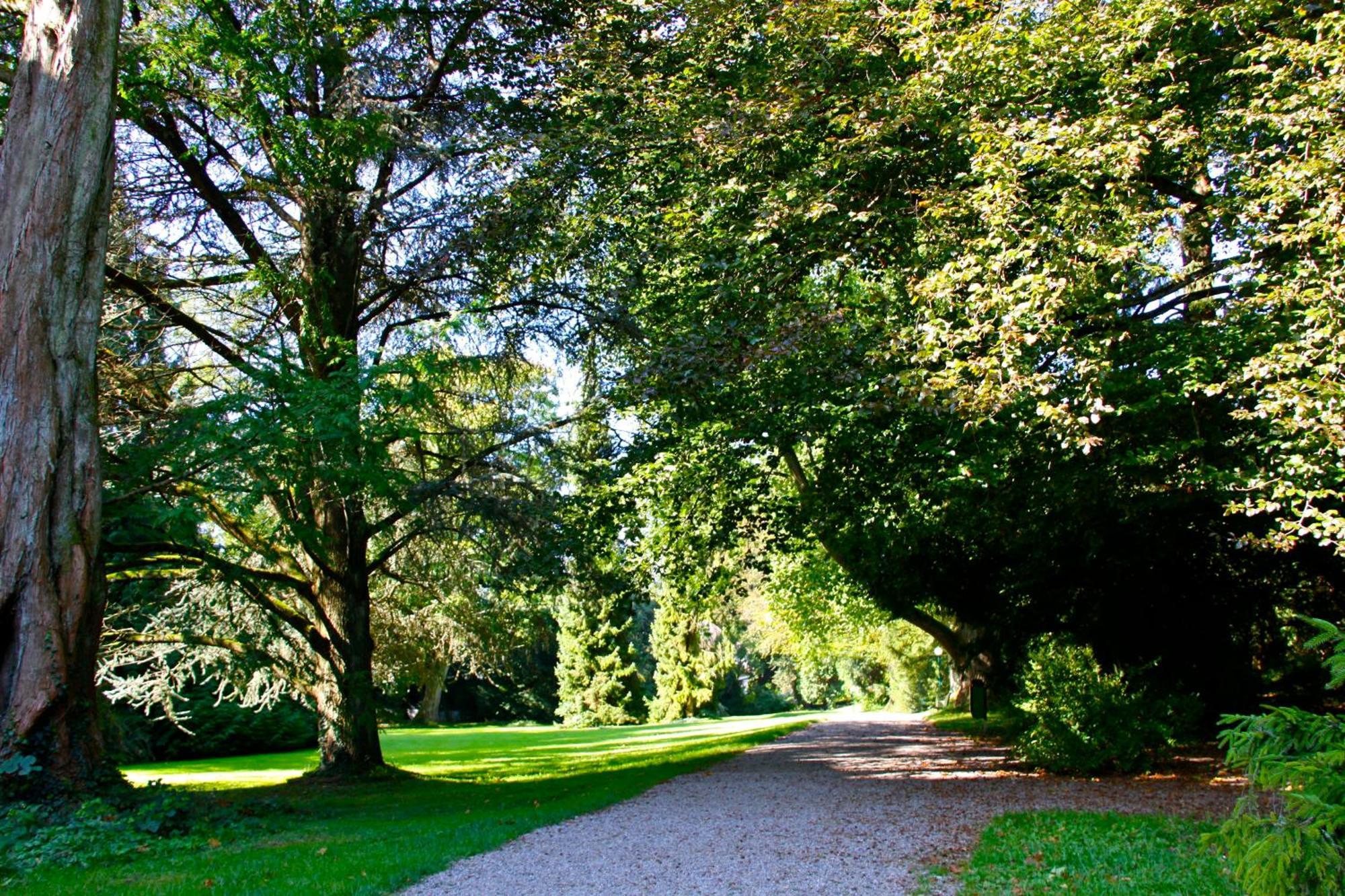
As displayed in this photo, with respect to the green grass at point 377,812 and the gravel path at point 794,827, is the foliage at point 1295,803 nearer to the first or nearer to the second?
the gravel path at point 794,827

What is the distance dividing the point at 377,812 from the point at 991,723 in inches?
582

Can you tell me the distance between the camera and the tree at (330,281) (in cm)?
1090

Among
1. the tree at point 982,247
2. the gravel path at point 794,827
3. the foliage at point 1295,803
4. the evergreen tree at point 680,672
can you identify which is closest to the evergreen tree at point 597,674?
the evergreen tree at point 680,672

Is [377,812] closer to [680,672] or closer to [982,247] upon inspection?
[982,247]

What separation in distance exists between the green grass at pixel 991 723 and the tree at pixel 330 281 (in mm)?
9049

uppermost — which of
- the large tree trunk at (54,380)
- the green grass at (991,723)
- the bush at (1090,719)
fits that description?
the large tree trunk at (54,380)

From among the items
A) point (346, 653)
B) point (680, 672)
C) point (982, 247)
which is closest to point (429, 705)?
point (680, 672)

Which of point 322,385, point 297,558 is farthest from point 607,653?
point 322,385

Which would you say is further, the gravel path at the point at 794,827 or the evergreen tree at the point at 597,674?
the evergreen tree at the point at 597,674

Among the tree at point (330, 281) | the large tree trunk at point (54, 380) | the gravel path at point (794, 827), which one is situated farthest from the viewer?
the tree at point (330, 281)

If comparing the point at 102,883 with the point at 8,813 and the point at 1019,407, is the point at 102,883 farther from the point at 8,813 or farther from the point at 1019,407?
the point at 1019,407

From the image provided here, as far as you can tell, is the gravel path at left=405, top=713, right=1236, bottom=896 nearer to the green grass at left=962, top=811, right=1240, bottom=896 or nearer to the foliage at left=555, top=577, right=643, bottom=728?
the green grass at left=962, top=811, right=1240, bottom=896

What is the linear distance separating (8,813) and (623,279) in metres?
8.78

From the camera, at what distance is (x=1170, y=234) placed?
28.3 feet
